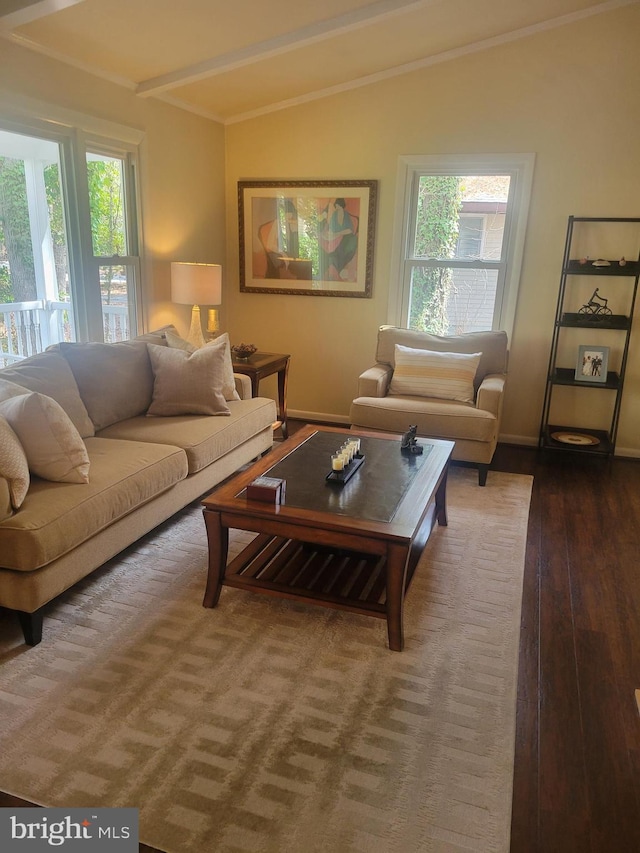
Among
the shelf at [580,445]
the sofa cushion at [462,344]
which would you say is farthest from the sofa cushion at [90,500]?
the shelf at [580,445]

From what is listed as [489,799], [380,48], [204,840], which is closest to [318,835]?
[204,840]

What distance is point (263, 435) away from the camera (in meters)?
3.92

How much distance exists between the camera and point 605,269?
13.5ft

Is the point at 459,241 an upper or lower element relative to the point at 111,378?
upper

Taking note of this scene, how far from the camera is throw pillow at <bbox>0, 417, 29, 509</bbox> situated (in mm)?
2137

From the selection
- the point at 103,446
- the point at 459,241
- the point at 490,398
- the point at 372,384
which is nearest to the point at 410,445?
the point at 490,398

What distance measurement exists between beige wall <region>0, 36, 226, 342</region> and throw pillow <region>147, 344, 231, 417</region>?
3.05 feet

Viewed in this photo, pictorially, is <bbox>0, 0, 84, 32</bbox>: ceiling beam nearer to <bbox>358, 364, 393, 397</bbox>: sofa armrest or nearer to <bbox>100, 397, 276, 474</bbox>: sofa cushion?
<bbox>100, 397, 276, 474</bbox>: sofa cushion

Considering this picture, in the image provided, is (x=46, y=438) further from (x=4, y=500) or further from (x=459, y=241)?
(x=459, y=241)

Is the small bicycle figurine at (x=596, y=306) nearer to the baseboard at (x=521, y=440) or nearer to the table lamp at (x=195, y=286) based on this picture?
the baseboard at (x=521, y=440)

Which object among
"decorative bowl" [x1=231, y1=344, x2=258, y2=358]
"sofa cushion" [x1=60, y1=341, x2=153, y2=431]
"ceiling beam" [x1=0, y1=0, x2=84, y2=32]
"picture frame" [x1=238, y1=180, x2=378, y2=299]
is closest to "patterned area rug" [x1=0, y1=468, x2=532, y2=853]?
"sofa cushion" [x1=60, y1=341, x2=153, y2=431]

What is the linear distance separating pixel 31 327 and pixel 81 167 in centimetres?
98

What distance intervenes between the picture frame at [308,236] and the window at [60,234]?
49.1 inches

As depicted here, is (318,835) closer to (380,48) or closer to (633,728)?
(633,728)
